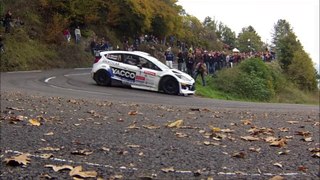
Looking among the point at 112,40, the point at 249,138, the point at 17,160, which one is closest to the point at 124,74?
the point at 249,138

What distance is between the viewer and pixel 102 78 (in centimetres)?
2248

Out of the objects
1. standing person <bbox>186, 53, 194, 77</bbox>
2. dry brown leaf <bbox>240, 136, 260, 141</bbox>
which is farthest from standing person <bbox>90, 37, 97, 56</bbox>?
dry brown leaf <bbox>240, 136, 260, 141</bbox>

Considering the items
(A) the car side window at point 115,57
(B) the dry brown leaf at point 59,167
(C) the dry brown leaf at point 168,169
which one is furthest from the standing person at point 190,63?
(B) the dry brown leaf at point 59,167

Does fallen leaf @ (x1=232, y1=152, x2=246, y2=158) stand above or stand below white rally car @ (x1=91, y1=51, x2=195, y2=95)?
below

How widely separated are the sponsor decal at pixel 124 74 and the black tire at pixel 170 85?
54.6 inches

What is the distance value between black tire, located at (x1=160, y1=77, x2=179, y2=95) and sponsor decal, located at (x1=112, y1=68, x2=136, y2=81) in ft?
4.55

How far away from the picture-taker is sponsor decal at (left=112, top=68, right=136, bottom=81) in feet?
70.9

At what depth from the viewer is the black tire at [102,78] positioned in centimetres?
2222

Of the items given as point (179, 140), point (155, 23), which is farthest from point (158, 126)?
point (155, 23)

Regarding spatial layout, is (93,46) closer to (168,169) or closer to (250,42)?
(168,169)

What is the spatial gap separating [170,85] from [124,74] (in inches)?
84.5

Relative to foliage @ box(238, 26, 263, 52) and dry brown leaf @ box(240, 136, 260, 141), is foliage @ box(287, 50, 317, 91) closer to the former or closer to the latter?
dry brown leaf @ box(240, 136, 260, 141)

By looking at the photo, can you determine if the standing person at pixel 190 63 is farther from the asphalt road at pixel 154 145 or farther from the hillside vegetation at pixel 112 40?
the asphalt road at pixel 154 145

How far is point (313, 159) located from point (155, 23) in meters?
46.4
